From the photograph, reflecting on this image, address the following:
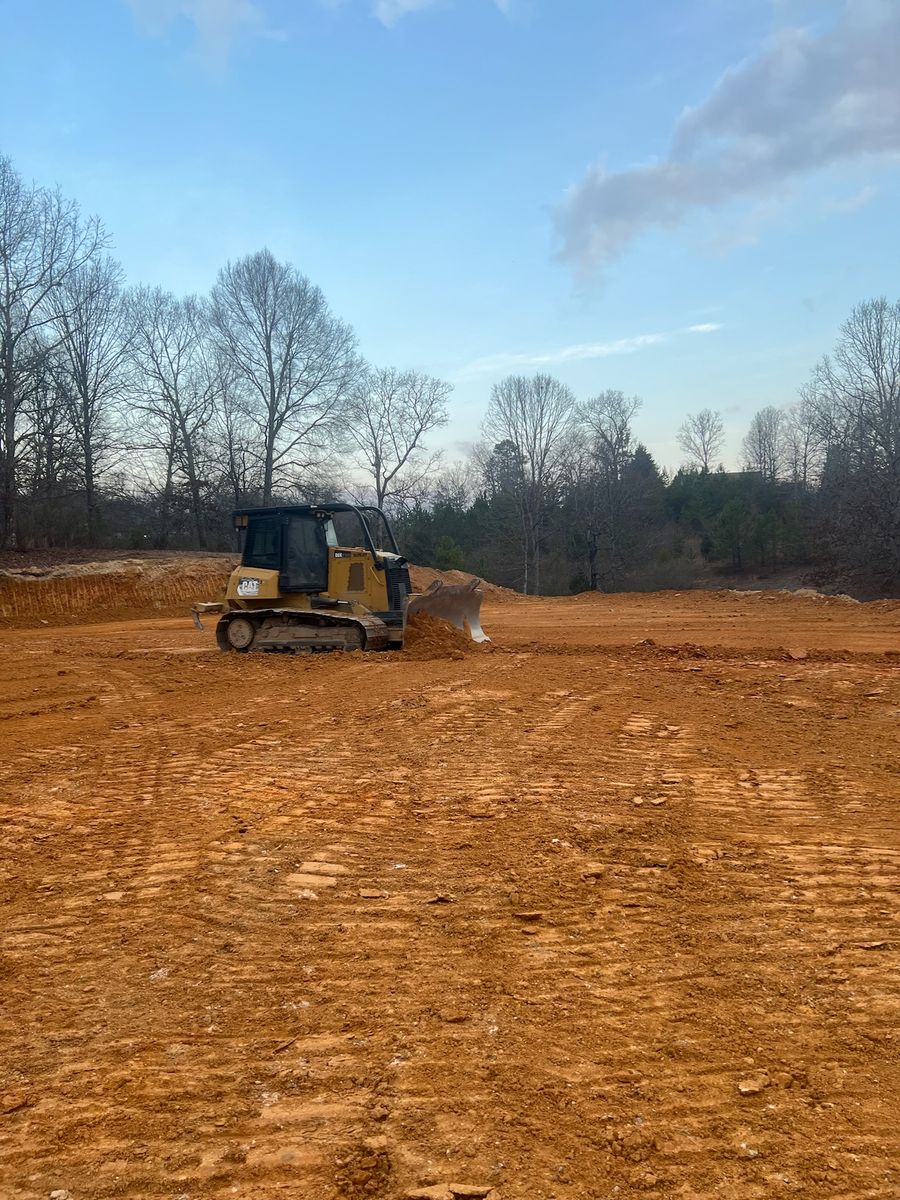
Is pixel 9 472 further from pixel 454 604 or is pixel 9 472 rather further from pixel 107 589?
pixel 454 604

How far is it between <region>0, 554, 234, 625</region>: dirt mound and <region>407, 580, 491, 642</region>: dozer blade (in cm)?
1471

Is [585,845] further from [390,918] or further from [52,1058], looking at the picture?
[52,1058]

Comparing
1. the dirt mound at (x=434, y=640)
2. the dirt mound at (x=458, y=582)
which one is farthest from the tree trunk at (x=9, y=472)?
the dirt mound at (x=434, y=640)

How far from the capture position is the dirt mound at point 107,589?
23.1 meters

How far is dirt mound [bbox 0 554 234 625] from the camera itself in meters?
23.1

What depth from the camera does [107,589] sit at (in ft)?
82.0

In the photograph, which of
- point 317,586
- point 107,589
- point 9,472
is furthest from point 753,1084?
point 9,472

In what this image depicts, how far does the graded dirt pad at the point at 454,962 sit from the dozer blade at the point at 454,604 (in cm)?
568

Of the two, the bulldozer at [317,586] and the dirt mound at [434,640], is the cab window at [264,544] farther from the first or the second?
the dirt mound at [434,640]

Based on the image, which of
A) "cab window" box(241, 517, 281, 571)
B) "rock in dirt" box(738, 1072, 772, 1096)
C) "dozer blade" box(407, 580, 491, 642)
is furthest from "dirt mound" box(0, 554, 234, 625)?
"rock in dirt" box(738, 1072, 772, 1096)

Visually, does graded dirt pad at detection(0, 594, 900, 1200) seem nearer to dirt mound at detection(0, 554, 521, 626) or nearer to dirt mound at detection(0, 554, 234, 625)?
dirt mound at detection(0, 554, 521, 626)

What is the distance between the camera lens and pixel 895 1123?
2258mm

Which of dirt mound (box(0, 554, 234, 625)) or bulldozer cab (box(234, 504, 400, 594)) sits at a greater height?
bulldozer cab (box(234, 504, 400, 594))

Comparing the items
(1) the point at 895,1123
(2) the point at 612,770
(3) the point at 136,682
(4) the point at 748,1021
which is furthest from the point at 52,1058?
(3) the point at 136,682
